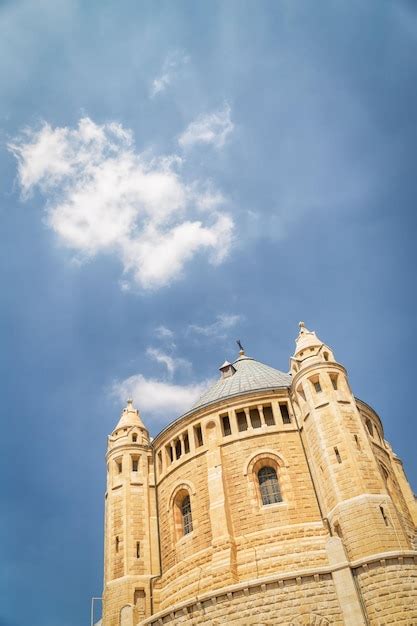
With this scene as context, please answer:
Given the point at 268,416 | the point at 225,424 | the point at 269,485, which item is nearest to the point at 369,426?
the point at 268,416

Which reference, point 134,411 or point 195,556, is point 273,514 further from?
point 134,411

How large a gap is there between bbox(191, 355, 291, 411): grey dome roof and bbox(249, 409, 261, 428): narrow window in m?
1.34

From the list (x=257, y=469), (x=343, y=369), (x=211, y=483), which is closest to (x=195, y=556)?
(x=211, y=483)

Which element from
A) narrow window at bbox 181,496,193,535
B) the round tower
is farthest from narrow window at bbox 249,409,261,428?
narrow window at bbox 181,496,193,535

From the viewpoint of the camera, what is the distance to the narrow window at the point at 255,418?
32.0 metres

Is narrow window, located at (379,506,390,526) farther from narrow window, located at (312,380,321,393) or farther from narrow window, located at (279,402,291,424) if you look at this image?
narrow window, located at (279,402,291,424)

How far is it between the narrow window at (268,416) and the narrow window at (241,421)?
4.23 ft

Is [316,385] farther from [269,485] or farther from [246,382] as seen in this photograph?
[246,382]

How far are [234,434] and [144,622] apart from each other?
35.4 ft

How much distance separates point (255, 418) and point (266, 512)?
5960 mm

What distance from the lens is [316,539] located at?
26.3 metres

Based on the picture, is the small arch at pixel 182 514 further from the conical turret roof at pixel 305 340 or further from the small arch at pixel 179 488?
the conical turret roof at pixel 305 340

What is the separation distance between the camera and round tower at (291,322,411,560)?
23.5 m

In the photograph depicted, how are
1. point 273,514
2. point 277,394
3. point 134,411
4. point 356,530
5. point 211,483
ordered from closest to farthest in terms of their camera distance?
point 356,530, point 273,514, point 211,483, point 277,394, point 134,411
